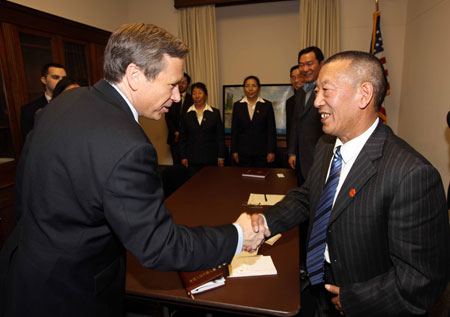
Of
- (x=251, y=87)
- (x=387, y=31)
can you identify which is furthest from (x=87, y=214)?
(x=387, y=31)

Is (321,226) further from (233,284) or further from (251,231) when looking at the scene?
(233,284)

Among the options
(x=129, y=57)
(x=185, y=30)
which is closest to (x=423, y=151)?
(x=129, y=57)

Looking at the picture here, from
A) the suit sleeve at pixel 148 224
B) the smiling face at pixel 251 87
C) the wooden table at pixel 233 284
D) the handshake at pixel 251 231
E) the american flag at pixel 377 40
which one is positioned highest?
the american flag at pixel 377 40

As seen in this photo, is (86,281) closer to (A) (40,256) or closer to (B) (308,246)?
(A) (40,256)

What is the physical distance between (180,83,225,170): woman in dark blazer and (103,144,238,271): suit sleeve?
3.00 metres

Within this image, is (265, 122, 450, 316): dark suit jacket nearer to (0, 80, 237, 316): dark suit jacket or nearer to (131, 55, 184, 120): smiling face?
(0, 80, 237, 316): dark suit jacket

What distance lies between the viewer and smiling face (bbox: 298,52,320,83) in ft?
10.2

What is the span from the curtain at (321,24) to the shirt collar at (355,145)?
12.5 ft

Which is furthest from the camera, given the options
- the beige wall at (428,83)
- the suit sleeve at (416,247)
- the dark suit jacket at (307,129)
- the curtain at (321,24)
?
the curtain at (321,24)

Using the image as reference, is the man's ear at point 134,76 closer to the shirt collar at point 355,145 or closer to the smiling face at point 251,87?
the shirt collar at point 355,145

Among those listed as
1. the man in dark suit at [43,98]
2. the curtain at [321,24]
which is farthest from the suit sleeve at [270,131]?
the man in dark suit at [43,98]

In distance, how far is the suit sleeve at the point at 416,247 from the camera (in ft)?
3.31

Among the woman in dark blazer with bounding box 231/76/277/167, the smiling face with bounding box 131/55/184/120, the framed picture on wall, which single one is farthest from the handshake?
the framed picture on wall

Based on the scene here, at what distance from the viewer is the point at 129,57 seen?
41.1 inches
